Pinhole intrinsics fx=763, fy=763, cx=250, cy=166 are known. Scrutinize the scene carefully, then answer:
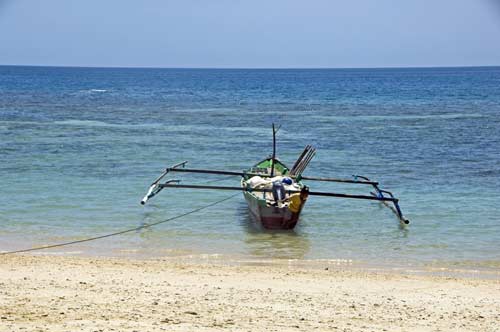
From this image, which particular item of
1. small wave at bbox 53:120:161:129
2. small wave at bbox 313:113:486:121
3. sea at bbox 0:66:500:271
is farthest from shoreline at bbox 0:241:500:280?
small wave at bbox 313:113:486:121

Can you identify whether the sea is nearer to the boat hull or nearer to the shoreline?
the shoreline

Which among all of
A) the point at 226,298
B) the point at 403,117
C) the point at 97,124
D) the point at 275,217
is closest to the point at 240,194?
the point at 275,217

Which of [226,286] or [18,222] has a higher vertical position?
[18,222]

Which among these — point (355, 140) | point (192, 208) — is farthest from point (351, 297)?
point (355, 140)

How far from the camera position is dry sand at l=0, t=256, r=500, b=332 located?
841 cm

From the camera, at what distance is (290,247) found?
13.9m

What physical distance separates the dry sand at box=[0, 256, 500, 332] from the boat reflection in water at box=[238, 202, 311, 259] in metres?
1.02

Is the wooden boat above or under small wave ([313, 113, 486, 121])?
under

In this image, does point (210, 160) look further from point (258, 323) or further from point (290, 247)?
point (258, 323)

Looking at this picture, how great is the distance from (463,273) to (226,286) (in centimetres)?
418

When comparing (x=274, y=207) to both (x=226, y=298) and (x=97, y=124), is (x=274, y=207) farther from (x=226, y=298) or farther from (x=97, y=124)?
(x=97, y=124)

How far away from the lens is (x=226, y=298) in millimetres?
9664

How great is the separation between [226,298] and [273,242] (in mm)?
4744

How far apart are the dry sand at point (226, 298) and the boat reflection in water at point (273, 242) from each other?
1.02m
